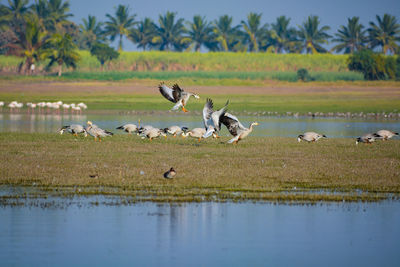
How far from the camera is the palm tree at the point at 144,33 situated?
135 m

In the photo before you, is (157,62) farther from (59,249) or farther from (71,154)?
(59,249)

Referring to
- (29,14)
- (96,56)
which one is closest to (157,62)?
(96,56)

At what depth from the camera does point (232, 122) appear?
22312mm

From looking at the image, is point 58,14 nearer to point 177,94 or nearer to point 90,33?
point 90,33

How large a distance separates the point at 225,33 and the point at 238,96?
71988mm

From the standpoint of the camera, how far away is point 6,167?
19.0 metres

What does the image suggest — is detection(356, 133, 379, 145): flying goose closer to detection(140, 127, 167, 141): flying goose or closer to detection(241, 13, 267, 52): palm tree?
detection(140, 127, 167, 141): flying goose

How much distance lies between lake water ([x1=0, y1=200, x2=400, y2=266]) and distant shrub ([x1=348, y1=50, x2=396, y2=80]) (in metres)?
76.7

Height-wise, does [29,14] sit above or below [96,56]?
above

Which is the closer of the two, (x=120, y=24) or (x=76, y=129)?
(x=76, y=129)

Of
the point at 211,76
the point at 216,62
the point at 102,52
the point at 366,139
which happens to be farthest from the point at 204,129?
the point at 216,62

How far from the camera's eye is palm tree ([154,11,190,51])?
134 m

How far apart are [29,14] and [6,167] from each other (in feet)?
363

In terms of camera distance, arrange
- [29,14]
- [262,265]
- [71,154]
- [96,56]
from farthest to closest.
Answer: [29,14], [96,56], [71,154], [262,265]
